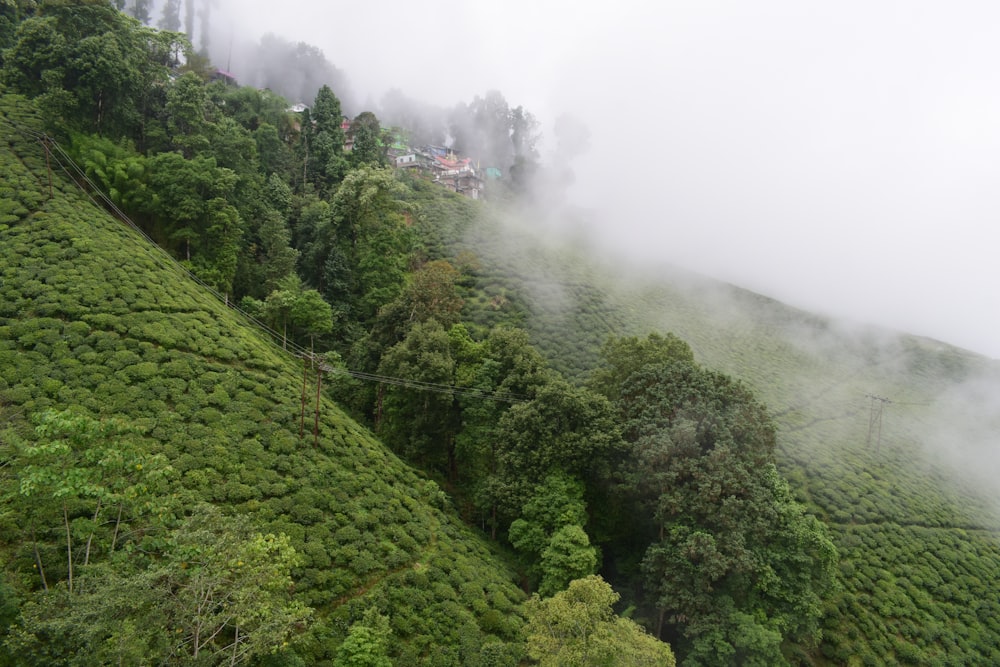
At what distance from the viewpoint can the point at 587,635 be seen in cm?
1767

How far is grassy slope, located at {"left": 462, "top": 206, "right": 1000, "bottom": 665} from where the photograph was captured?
2809 centimetres

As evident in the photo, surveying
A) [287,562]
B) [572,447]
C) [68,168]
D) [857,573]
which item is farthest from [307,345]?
[857,573]

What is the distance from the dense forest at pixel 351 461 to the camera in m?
14.5

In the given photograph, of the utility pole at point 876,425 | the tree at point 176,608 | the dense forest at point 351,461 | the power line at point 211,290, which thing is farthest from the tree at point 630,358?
the tree at point 176,608

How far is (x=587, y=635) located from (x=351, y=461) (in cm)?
1504

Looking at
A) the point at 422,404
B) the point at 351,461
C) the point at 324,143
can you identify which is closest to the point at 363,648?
the point at 351,461

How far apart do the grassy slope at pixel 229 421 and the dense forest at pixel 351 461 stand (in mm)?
140

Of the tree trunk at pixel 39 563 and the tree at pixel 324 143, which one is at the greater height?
the tree at pixel 324 143

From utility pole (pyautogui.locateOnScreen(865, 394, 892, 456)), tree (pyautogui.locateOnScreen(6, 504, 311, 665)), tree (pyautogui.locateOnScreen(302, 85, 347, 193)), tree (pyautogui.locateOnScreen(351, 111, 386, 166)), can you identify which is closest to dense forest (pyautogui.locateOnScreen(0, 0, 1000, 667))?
tree (pyautogui.locateOnScreen(6, 504, 311, 665))

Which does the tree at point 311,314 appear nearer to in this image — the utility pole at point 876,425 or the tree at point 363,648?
the tree at point 363,648

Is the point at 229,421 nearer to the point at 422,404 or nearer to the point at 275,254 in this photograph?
the point at 422,404

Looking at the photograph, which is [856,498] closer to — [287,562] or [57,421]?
[287,562]

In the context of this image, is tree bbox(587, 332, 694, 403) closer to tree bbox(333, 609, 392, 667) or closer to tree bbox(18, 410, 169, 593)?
tree bbox(333, 609, 392, 667)

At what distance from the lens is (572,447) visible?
93.1 ft
